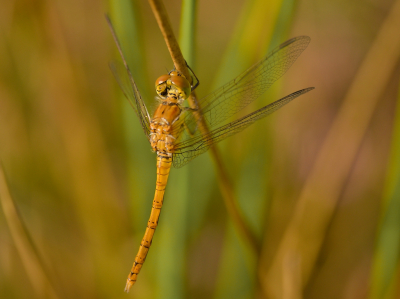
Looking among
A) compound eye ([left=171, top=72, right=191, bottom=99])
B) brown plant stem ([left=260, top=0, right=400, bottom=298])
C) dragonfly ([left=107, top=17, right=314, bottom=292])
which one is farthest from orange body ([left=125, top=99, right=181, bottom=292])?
brown plant stem ([left=260, top=0, right=400, bottom=298])

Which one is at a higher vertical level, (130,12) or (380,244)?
(130,12)

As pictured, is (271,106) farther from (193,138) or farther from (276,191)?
(276,191)

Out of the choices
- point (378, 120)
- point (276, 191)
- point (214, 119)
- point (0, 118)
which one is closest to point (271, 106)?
point (214, 119)

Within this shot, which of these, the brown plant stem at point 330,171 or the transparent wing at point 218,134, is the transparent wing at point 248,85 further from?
the brown plant stem at point 330,171

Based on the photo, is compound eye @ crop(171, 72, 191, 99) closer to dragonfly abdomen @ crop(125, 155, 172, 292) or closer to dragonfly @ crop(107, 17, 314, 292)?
dragonfly @ crop(107, 17, 314, 292)

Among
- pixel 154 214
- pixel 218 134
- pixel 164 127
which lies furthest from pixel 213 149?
pixel 154 214

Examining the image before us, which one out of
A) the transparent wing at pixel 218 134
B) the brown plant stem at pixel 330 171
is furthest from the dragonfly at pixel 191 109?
the brown plant stem at pixel 330 171

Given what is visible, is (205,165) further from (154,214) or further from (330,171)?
(330,171)
